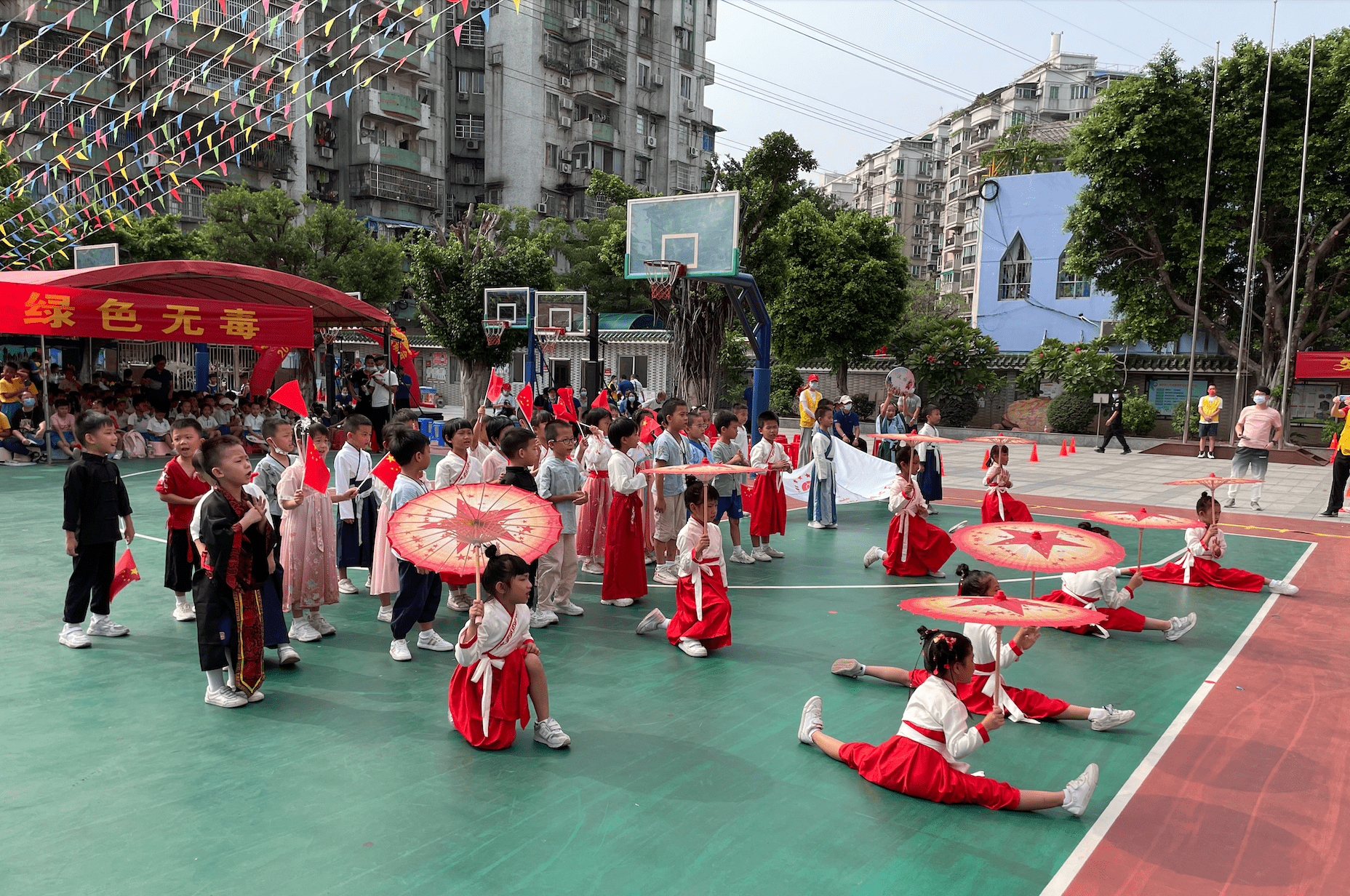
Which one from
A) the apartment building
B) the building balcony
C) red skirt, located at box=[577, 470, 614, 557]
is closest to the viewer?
red skirt, located at box=[577, 470, 614, 557]

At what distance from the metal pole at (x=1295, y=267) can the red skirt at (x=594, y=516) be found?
787 inches

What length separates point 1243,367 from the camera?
2472cm

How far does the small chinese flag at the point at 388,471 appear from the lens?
20.6ft

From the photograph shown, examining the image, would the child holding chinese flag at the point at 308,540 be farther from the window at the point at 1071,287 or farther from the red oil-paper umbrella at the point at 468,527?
the window at the point at 1071,287

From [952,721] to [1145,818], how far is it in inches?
39.5

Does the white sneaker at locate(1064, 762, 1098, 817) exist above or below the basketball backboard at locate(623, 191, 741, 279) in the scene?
below

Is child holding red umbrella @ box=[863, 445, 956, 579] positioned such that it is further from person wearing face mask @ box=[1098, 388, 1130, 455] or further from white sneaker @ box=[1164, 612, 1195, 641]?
person wearing face mask @ box=[1098, 388, 1130, 455]

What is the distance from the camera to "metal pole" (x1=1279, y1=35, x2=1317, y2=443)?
21.1 m

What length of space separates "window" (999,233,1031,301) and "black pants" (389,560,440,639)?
3177cm

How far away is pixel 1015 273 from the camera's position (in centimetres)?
3338

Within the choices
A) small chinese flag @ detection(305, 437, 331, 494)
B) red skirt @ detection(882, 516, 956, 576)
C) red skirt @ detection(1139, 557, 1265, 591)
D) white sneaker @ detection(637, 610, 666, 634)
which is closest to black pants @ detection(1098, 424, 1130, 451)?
red skirt @ detection(1139, 557, 1265, 591)

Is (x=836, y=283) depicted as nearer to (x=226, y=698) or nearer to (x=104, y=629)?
(x=104, y=629)

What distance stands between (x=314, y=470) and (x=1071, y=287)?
104ft

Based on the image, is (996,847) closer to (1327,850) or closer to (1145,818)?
(1145,818)
